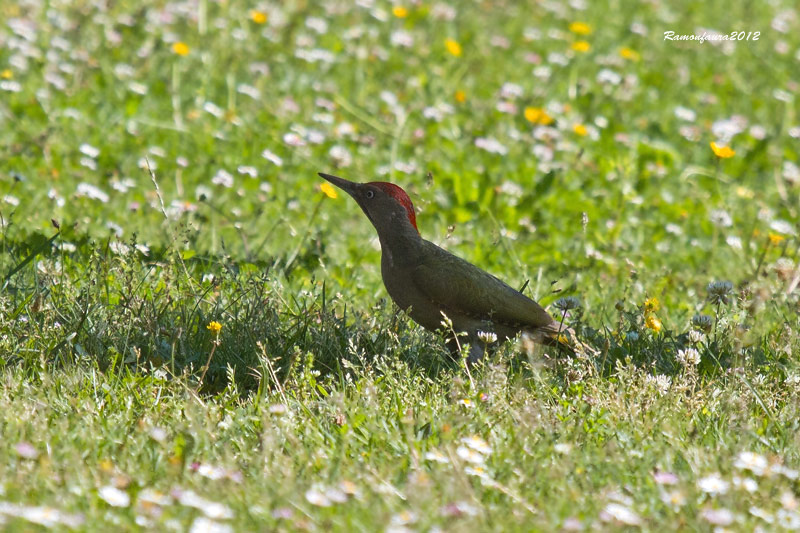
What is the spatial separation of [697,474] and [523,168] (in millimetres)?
4358

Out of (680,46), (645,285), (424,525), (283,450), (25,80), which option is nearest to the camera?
(424,525)

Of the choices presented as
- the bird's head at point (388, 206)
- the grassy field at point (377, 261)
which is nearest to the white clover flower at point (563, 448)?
the grassy field at point (377, 261)

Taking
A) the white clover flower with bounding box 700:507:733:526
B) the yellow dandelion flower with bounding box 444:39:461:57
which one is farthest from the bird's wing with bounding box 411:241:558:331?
the yellow dandelion flower with bounding box 444:39:461:57

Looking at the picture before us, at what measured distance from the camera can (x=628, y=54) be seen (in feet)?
31.8

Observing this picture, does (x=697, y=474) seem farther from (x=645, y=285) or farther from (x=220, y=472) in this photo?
(x=645, y=285)

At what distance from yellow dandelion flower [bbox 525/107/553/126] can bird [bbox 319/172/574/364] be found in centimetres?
358

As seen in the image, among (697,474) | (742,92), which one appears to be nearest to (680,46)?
(742,92)

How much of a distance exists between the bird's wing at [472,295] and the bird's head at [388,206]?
0.22 metres

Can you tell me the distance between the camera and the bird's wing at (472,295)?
461 cm

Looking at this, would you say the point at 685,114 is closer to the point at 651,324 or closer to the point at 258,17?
the point at 258,17

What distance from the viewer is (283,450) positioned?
358cm

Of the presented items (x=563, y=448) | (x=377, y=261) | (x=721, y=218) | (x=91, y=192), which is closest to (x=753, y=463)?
(x=563, y=448)

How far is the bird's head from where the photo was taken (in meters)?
4.85

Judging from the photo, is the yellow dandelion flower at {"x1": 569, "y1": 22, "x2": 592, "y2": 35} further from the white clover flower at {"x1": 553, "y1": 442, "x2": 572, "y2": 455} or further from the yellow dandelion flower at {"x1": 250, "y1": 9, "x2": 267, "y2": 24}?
the white clover flower at {"x1": 553, "y1": 442, "x2": 572, "y2": 455}
